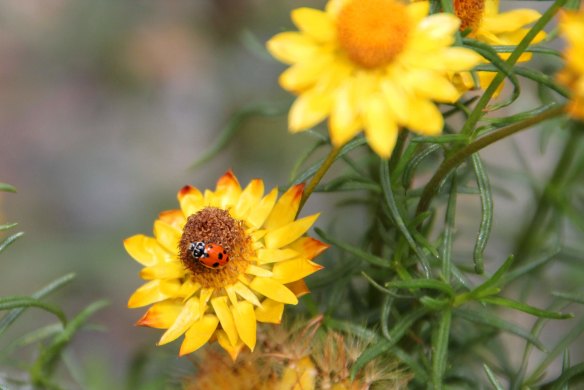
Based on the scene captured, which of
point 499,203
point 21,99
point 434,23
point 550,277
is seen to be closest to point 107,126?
point 21,99

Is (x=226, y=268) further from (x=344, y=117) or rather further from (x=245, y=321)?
(x=344, y=117)

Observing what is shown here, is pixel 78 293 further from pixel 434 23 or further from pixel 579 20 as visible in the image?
pixel 579 20

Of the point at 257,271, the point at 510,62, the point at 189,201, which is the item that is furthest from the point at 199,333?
the point at 510,62

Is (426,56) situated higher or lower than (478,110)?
higher

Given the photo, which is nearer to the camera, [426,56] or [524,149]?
[426,56]

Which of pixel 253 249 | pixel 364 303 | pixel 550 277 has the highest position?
pixel 253 249

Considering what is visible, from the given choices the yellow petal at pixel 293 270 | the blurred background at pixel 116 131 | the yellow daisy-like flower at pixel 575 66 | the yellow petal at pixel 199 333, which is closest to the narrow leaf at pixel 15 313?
the yellow petal at pixel 199 333

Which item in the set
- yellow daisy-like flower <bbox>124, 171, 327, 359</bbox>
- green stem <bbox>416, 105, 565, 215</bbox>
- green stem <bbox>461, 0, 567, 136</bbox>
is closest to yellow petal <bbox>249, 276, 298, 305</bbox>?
yellow daisy-like flower <bbox>124, 171, 327, 359</bbox>

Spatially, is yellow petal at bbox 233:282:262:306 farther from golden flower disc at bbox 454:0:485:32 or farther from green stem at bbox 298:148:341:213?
golden flower disc at bbox 454:0:485:32
